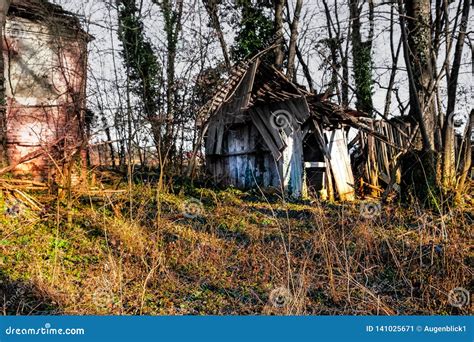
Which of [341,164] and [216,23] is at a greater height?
[216,23]

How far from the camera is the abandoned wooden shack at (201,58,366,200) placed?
1225 cm

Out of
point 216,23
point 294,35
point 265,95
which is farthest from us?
point 294,35

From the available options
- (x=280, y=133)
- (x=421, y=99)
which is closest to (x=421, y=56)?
(x=421, y=99)

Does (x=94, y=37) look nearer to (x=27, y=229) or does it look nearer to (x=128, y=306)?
(x=27, y=229)

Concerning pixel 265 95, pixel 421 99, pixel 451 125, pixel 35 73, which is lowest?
pixel 451 125

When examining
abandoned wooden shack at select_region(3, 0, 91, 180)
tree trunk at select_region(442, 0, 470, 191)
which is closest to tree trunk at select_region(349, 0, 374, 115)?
tree trunk at select_region(442, 0, 470, 191)

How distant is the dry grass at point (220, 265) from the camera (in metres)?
4.79

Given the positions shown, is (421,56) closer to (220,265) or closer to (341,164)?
(341,164)

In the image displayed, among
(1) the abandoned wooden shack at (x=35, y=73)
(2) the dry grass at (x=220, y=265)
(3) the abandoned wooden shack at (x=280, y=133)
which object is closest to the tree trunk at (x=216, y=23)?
(3) the abandoned wooden shack at (x=280, y=133)

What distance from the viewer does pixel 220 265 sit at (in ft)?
20.1

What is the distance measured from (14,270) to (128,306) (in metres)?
2.06

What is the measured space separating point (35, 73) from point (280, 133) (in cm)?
758

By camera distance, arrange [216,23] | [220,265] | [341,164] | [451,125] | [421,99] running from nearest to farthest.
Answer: [220,265] → [451,125] → [421,99] → [341,164] → [216,23]

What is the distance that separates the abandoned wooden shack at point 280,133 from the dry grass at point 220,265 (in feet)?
12.3
